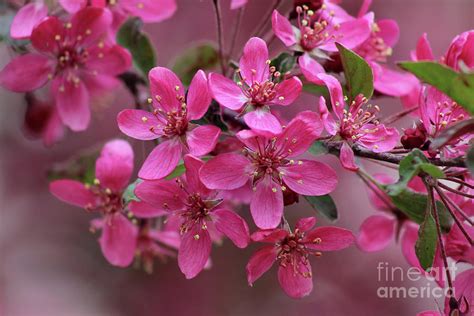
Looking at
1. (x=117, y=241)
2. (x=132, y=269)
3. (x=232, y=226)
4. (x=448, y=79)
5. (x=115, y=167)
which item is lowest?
(x=132, y=269)

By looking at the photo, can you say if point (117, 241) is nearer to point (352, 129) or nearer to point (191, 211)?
point (191, 211)

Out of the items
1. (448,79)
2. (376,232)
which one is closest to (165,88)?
(448,79)

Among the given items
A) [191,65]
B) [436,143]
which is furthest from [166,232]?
[436,143]

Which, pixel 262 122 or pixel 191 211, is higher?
pixel 262 122

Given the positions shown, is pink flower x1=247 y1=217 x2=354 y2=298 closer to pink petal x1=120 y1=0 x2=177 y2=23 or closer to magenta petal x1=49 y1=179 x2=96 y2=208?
magenta petal x1=49 y1=179 x2=96 y2=208

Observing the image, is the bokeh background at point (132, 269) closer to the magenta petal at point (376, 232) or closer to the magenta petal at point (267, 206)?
the magenta petal at point (376, 232)

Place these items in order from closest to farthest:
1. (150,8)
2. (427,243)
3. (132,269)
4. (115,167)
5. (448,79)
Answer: (448,79) → (427,243) → (115,167) → (150,8) → (132,269)
